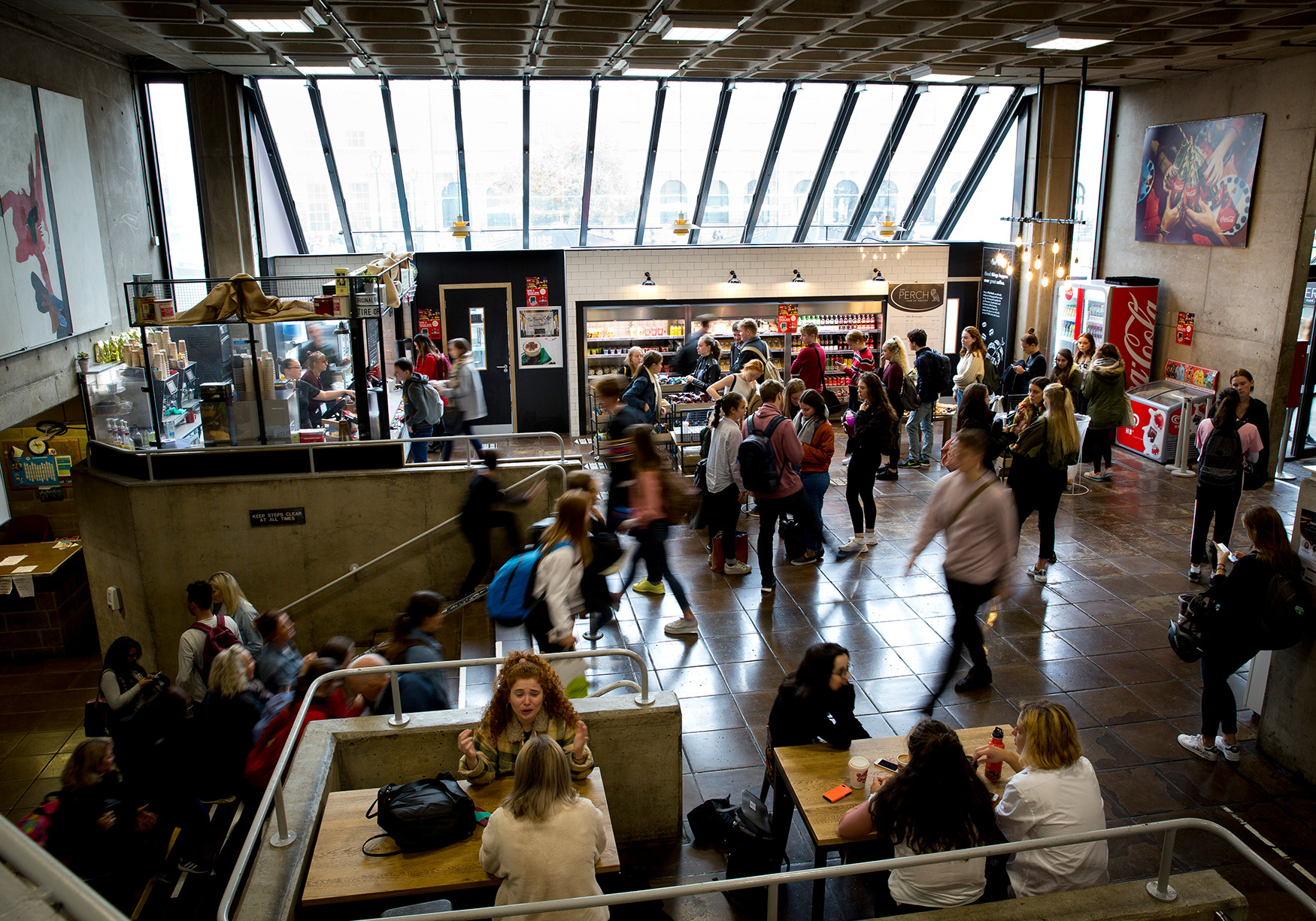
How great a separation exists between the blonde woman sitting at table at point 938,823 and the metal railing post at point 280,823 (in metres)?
2.31

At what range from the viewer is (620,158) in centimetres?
1404

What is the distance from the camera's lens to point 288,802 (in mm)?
3846

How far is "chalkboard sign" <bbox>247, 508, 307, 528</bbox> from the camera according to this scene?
8320 millimetres

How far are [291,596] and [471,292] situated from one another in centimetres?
719

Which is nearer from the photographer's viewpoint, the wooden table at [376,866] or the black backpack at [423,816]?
the wooden table at [376,866]

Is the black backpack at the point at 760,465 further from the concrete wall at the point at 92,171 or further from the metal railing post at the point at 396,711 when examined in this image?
the concrete wall at the point at 92,171

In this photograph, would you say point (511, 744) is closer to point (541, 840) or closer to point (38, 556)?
point (541, 840)

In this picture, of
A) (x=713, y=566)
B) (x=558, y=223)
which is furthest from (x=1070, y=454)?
(x=558, y=223)

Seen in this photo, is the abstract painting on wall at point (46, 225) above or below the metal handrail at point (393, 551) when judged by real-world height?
above

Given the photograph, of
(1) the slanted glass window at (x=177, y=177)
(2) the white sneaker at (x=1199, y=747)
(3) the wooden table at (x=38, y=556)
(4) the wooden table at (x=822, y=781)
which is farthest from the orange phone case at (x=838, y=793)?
(1) the slanted glass window at (x=177, y=177)

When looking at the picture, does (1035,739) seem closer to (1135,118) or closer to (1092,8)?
(1092,8)

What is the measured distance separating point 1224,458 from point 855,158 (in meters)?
8.88

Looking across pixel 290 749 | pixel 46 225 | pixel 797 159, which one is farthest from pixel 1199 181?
pixel 46 225

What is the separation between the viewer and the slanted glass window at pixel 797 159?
1387 cm
